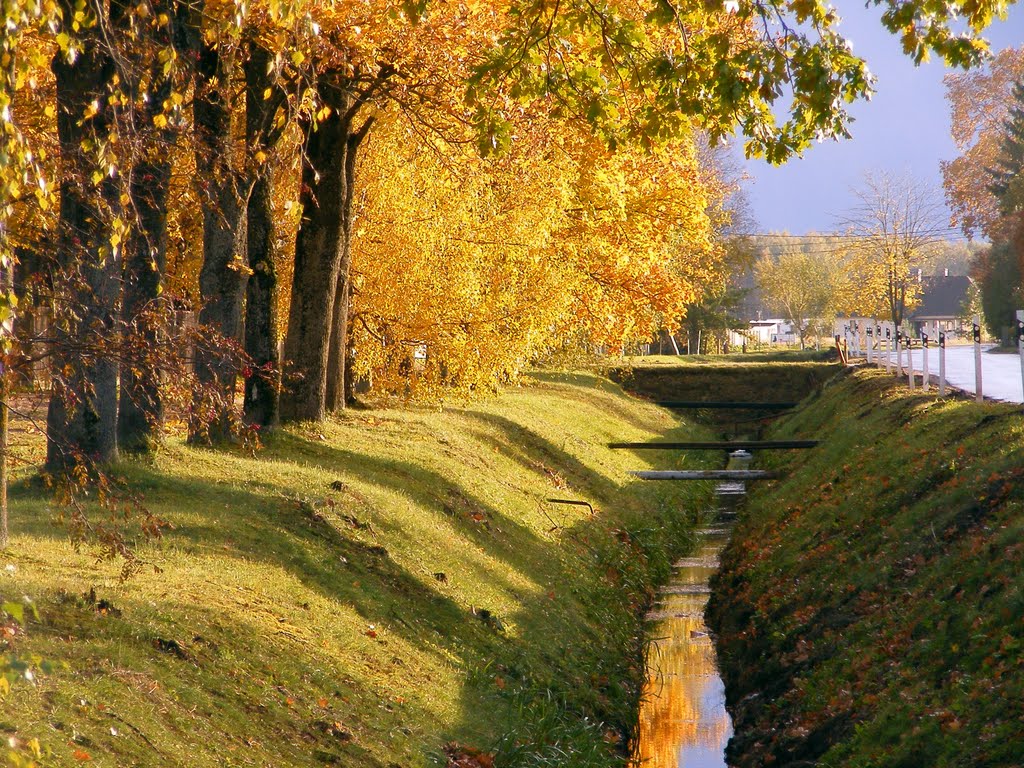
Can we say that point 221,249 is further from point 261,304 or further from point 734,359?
point 734,359

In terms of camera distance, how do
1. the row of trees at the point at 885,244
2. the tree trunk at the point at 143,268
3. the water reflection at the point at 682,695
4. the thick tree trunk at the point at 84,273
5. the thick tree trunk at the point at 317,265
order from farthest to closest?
the row of trees at the point at 885,244, the thick tree trunk at the point at 317,265, the water reflection at the point at 682,695, the tree trunk at the point at 143,268, the thick tree trunk at the point at 84,273

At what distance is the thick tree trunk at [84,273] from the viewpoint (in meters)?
7.22

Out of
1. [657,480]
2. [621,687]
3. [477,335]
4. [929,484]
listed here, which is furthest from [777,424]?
[621,687]

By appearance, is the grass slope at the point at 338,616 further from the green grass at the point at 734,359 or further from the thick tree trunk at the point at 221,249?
the green grass at the point at 734,359

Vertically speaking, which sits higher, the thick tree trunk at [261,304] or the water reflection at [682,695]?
the thick tree trunk at [261,304]

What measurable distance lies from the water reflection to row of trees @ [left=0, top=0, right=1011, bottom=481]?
5325 millimetres

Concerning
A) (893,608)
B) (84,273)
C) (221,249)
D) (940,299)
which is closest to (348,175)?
(221,249)

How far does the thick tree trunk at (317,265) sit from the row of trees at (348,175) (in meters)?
0.03

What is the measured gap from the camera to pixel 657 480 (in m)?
27.2

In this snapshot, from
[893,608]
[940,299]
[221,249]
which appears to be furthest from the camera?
[940,299]

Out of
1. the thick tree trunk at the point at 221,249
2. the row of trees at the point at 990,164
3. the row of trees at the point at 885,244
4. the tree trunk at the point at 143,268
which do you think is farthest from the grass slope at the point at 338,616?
the row of trees at the point at 885,244

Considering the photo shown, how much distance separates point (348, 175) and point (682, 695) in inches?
353

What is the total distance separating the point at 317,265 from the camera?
1762cm

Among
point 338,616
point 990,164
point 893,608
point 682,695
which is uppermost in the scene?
point 990,164
